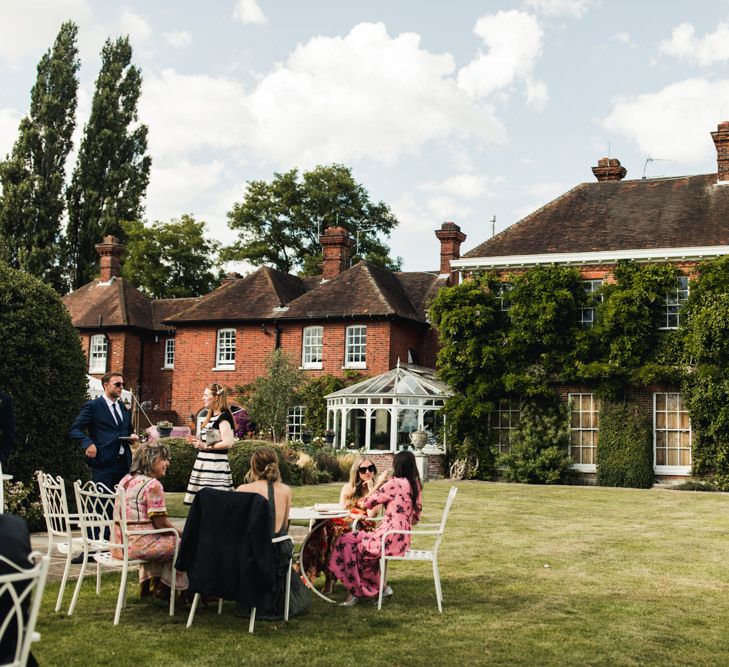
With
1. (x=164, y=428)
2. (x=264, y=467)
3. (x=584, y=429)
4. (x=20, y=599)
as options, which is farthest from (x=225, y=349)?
(x=20, y=599)

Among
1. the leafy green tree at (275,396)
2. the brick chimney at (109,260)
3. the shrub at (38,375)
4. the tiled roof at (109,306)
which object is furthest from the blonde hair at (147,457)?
the brick chimney at (109,260)

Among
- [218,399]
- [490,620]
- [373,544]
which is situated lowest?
[490,620]

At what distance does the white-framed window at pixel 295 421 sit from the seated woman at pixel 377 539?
2174 centimetres

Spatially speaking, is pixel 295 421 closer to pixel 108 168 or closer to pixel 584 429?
pixel 584 429

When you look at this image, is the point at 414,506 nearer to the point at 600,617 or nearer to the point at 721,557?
the point at 600,617

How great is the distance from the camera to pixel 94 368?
115 feet

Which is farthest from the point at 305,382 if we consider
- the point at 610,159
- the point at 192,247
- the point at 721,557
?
the point at 721,557

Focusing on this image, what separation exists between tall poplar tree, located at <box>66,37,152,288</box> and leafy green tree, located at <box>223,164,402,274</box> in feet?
17.5

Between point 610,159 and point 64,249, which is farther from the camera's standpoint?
point 64,249

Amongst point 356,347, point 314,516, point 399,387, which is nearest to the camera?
point 314,516

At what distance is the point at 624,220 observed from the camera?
84.8 ft

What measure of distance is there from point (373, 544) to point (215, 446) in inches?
75.3

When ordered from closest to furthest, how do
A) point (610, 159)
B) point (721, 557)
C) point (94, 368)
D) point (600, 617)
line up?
point (600, 617) → point (721, 557) → point (610, 159) → point (94, 368)

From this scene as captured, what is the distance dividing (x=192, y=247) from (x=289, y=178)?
19.9ft
